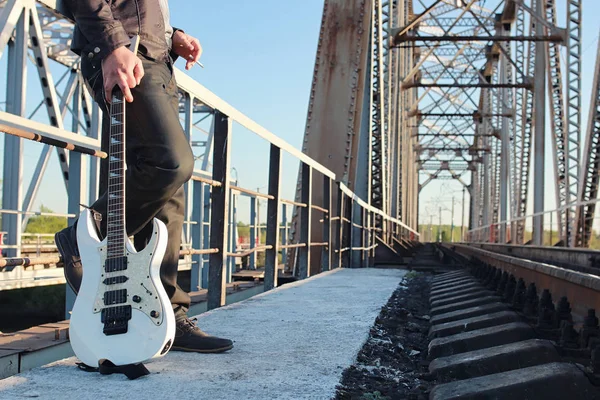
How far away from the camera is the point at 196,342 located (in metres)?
2.48

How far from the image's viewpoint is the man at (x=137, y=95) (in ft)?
6.89

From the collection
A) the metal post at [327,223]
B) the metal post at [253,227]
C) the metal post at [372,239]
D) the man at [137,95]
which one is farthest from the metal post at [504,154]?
the man at [137,95]

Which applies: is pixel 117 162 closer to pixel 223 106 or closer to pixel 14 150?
pixel 223 106

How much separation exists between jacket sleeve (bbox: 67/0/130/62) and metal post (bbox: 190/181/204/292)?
6.80m

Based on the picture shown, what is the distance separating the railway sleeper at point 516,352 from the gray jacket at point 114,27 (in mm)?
1461

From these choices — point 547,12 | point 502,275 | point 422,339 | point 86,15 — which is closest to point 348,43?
point 502,275

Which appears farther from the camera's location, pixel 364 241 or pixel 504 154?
pixel 504 154

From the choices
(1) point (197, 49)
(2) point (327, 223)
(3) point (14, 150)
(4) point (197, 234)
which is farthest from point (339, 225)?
(1) point (197, 49)

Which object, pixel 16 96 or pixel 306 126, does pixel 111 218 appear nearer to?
pixel 16 96

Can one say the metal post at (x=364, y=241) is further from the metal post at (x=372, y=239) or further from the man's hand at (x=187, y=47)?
the man's hand at (x=187, y=47)

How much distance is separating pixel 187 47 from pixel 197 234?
6.67 meters

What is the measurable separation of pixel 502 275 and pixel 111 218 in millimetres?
3777

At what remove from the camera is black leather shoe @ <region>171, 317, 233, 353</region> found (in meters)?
2.47

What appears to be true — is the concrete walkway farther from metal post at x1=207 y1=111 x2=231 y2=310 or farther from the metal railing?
the metal railing
